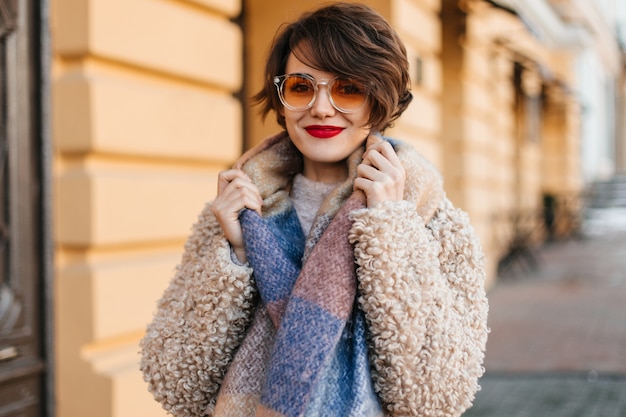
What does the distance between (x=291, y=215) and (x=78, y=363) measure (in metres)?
2.29

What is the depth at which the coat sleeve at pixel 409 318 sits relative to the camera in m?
1.52

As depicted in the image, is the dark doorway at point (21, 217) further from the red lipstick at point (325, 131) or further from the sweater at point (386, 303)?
the red lipstick at point (325, 131)

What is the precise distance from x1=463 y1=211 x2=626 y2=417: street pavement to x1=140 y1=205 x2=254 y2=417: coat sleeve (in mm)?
3692

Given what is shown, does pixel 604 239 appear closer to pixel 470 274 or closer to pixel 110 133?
pixel 110 133

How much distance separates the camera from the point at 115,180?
3.69 metres

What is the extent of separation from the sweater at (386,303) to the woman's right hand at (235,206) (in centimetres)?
3

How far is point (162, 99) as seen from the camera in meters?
4.01

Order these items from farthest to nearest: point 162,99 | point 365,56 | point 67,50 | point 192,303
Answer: point 162,99 → point 67,50 → point 192,303 → point 365,56

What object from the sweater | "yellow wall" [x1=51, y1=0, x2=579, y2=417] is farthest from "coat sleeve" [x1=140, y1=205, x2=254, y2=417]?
"yellow wall" [x1=51, y1=0, x2=579, y2=417]

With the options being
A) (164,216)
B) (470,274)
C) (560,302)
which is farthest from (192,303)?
(560,302)

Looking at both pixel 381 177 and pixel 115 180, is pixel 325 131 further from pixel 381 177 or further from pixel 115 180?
pixel 115 180

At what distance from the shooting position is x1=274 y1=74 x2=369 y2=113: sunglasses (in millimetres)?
1605

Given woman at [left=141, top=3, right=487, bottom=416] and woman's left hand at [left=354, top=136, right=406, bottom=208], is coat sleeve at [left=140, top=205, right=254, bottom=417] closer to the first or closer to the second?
woman at [left=141, top=3, right=487, bottom=416]

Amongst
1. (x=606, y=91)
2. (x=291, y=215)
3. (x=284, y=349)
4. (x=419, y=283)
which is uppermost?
(x=606, y=91)
